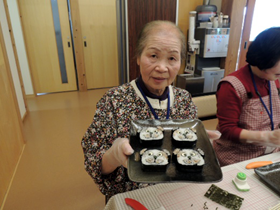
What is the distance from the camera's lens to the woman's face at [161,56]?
0.92m

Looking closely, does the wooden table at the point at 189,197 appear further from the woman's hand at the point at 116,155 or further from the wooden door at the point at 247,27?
the wooden door at the point at 247,27

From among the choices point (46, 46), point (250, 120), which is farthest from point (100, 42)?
point (250, 120)

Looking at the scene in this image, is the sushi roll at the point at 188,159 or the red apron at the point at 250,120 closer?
the sushi roll at the point at 188,159

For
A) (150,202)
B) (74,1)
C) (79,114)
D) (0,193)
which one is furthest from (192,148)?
(74,1)

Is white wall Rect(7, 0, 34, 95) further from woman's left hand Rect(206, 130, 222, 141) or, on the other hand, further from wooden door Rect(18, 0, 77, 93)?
woman's left hand Rect(206, 130, 222, 141)

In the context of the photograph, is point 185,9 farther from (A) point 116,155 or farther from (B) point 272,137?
(A) point 116,155

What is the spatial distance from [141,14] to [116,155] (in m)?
2.71

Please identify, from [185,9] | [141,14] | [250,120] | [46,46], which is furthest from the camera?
[46,46]

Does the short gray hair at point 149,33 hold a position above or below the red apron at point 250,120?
above

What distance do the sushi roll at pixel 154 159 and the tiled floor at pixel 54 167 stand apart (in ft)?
3.89

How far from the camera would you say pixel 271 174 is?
90cm

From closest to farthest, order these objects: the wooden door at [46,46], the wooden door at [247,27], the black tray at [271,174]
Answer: the black tray at [271,174] → the wooden door at [247,27] → the wooden door at [46,46]

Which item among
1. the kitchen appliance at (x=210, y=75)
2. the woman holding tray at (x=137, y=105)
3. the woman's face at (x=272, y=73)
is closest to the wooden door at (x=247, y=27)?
the kitchen appliance at (x=210, y=75)

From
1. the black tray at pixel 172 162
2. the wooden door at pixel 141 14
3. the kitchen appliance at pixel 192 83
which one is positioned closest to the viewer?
the black tray at pixel 172 162
